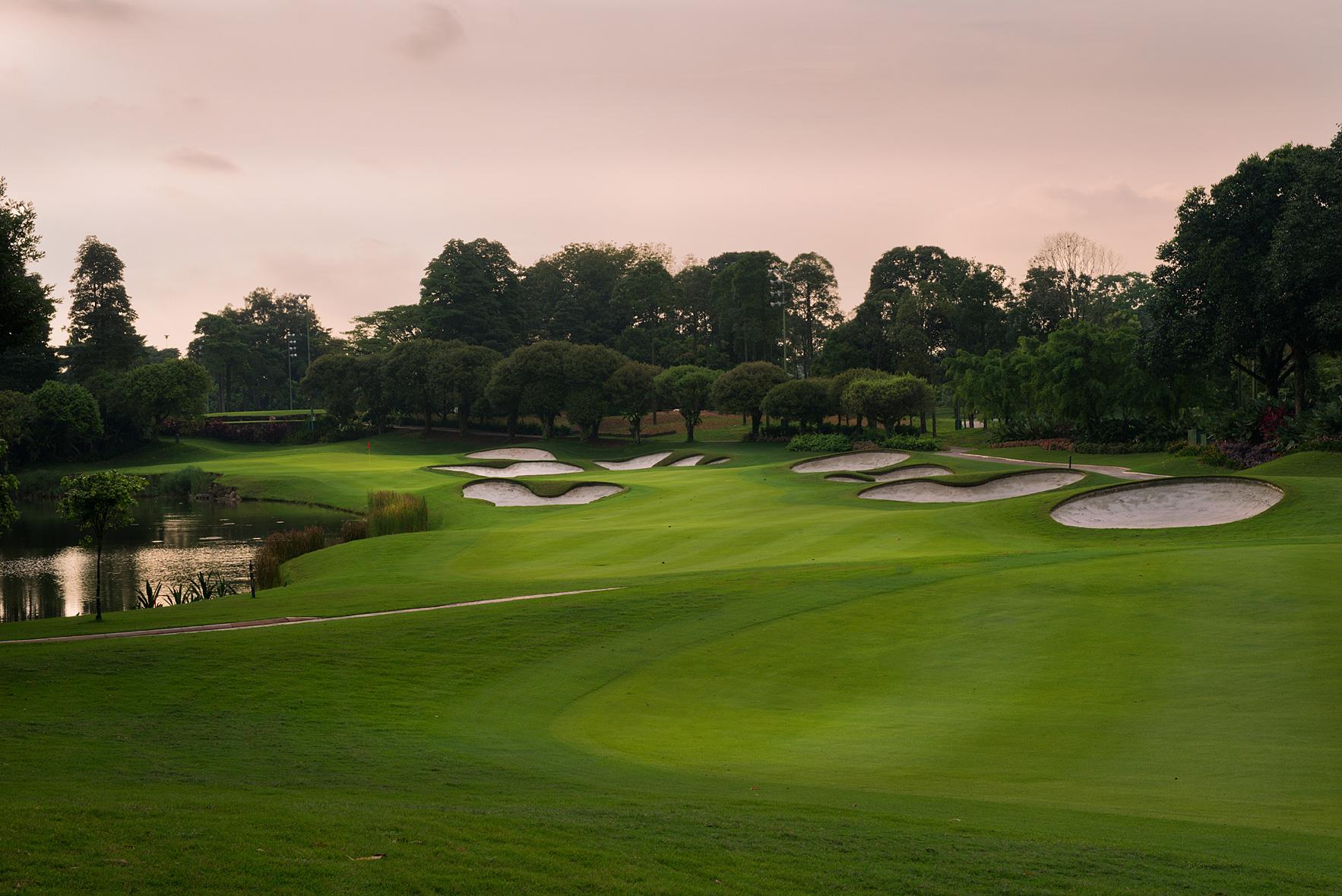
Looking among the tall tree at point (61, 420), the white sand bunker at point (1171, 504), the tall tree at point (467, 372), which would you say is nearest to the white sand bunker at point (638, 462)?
the tall tree at point (467, 372)

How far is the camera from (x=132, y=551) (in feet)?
139

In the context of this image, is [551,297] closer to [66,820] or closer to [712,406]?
[712,406]

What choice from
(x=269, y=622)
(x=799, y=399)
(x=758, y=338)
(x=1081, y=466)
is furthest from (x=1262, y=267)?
(x=758, y=338)

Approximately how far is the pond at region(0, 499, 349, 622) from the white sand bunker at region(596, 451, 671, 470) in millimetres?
24202

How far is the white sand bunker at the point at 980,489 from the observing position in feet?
132

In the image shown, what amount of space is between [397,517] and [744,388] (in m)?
44.7

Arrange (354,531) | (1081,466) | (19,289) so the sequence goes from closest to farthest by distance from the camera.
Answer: (19,289) → (354,531) → (1081,466)

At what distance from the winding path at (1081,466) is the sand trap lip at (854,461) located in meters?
2.92

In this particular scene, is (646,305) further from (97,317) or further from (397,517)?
(397,517)

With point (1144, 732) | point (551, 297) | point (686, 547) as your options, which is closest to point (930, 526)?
point (686, 547)

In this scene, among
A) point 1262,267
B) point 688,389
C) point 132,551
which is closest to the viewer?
point 132,551

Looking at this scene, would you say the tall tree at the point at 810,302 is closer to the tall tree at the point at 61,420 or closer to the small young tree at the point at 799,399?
the small young tree at the point at 799,399

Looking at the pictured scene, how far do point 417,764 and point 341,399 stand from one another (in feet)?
A: 312

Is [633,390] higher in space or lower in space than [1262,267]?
lower
